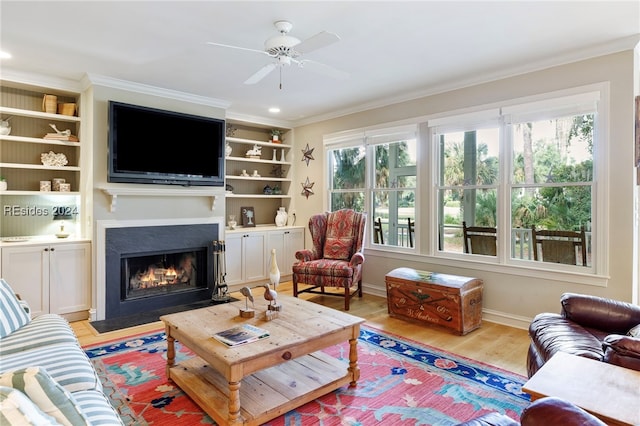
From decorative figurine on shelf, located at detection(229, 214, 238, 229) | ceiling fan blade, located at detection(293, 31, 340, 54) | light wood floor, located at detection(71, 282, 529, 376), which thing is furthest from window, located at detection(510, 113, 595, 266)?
decorative figurine on shelf, located at detection(229, 214, 238, 229)

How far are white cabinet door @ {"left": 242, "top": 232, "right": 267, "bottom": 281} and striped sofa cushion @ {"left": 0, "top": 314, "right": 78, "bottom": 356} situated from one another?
281 centimetres

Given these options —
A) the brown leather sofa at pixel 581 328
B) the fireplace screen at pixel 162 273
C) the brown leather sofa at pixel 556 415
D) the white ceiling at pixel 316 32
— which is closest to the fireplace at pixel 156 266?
the fireplace screen at pixel 162 273

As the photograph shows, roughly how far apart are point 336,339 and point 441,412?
74cm

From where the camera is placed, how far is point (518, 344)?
3240mm

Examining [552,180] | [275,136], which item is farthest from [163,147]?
[552,180]

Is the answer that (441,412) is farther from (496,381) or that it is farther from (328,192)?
(328,192)

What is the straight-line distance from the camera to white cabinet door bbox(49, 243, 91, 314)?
12.3 feet

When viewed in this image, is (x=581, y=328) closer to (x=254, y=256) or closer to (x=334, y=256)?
(x=334, y=256)

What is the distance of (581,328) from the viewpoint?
229 cm

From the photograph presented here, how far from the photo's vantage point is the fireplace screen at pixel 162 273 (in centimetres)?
424

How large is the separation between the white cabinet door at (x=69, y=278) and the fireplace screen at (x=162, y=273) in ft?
1.17

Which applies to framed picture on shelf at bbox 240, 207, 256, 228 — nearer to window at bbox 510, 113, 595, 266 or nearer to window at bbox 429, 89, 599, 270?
window at bbox 429, 89, 599, 270

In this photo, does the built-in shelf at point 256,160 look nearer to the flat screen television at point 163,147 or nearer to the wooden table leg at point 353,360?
the flat screen television at point 163,147

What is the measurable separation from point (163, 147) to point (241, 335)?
2880 mm
